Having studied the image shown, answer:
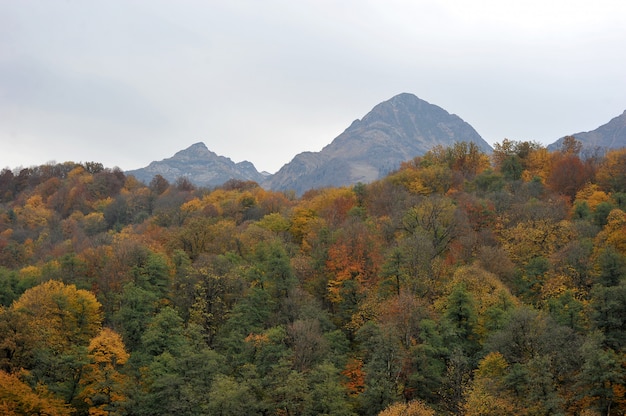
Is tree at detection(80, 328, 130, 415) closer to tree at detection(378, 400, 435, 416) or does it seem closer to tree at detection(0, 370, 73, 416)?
tree at detection(0, 370, 73, 416)

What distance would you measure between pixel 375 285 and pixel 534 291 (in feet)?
66.2

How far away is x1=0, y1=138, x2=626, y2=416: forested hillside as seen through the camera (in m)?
51.3

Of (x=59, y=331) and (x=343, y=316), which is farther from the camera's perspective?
(x=343, y=316)

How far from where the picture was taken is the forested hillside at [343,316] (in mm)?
51281

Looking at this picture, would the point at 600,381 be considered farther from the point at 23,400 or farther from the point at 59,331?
the point at 59,331

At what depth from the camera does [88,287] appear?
7375 cm

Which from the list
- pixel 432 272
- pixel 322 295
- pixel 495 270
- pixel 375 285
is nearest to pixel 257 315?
pixel 322 295

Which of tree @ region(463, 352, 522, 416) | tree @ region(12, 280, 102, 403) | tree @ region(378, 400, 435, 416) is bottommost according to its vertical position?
tree @ region(378, 400, 435, 416)

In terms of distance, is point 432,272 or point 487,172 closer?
point 432,272

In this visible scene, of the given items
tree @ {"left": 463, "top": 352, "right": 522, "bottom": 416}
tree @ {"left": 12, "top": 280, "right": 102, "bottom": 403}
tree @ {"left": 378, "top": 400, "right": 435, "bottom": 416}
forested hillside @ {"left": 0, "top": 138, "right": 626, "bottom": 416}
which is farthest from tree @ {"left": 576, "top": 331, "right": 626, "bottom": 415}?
tree @ {"left": 12, "top": 280, "right": 102, "bottom": 403}

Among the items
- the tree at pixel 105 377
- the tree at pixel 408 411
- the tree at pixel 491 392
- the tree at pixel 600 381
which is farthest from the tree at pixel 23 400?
the tree at pixel 600 381

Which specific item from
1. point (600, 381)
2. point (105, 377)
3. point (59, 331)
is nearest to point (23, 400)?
point (105, 377)

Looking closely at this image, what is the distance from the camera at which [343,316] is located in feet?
229

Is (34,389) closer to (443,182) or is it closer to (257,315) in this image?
(257,315)
